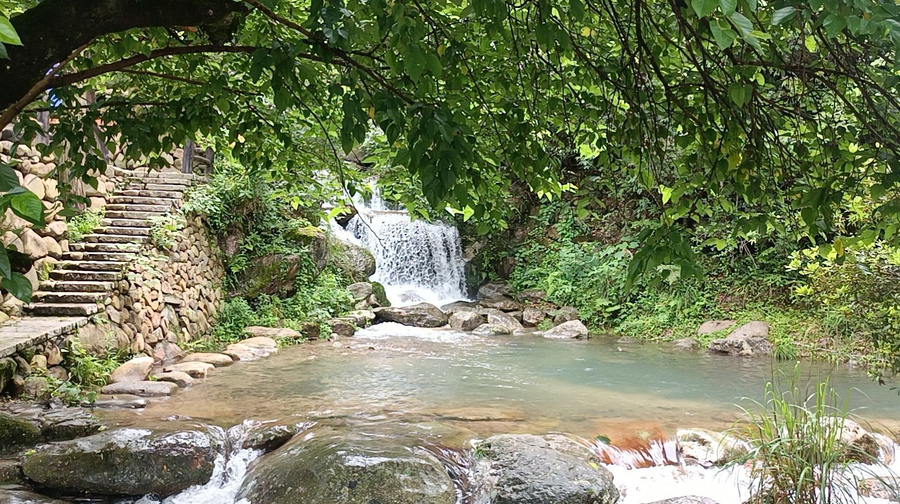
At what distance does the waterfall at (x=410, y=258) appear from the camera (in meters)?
14.0

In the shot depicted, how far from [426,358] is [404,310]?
129 inches

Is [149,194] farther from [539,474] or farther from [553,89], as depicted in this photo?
[553,89]

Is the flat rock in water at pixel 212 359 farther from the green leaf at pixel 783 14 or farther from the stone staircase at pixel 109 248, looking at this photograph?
the green leaf at pixel 783 14

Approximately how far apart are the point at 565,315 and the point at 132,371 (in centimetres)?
853

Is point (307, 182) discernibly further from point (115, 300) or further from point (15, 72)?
point (115, 300)

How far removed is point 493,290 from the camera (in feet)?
47.8

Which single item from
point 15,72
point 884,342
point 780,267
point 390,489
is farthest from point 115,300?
point 780,267

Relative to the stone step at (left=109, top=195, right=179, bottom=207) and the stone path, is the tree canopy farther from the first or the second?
the stone step at (left=109, top=195, right=179, bottom=207)

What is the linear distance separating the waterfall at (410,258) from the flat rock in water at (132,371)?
743 cm

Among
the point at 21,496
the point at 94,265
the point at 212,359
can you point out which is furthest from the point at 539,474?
the point at 94,265

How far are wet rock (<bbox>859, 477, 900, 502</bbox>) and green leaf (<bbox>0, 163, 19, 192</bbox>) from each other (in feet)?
14.3

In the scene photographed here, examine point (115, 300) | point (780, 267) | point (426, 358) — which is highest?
point (780, 267)

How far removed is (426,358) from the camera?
27.9 feet

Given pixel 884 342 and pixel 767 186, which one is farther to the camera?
pixel 884 342
